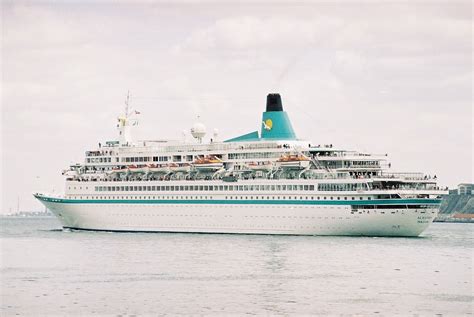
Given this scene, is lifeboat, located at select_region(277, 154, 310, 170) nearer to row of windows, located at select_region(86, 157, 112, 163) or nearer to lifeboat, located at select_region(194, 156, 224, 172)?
lifeboat, located at select_region(194, 156, 224, 172)

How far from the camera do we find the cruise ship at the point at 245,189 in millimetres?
78688

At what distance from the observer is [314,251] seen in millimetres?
66125

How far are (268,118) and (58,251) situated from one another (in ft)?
90.4

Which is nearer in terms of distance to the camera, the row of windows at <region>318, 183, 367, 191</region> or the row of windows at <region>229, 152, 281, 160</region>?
the row of windows at <region>318, 183, 367, 191</region>

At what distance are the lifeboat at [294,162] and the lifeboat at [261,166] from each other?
1.34 metres

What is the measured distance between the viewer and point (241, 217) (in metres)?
84.6

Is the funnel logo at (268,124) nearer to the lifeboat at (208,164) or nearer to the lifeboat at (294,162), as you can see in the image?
the lifeboat at (208,164)

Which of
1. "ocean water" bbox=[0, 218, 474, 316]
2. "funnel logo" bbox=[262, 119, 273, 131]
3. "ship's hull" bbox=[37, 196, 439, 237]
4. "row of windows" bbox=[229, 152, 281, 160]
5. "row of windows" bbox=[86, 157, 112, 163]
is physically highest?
"funnel logo" bbox=[262, 119, 273, 131]

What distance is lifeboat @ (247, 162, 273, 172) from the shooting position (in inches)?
3374

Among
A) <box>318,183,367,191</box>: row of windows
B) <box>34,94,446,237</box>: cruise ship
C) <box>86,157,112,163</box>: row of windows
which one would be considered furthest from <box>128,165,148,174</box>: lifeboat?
<box>318,183,367,191</box>: row of windows

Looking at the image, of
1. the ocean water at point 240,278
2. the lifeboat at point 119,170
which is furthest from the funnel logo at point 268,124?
the lifeboat at point 119,170

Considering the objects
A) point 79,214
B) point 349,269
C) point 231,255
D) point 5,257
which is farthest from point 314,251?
point 79,214

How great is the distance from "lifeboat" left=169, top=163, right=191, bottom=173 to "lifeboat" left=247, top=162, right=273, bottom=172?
677 centimetres

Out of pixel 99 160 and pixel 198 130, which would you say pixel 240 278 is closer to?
pixel 198 130
